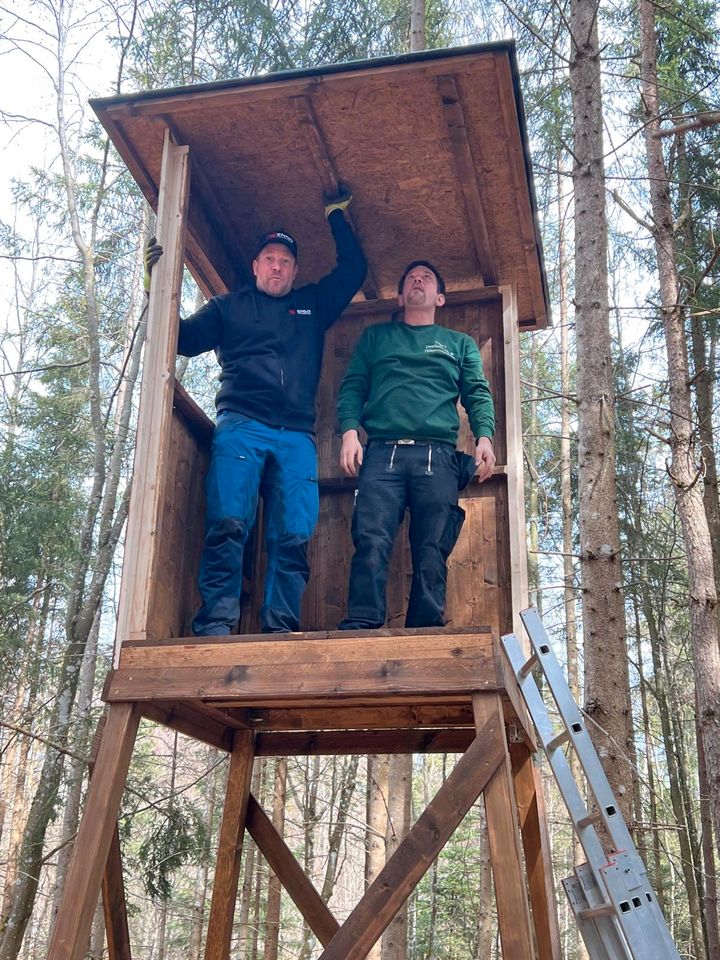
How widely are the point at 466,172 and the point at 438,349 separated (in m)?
0.90

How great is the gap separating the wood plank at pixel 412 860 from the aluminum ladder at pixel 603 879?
44 cm

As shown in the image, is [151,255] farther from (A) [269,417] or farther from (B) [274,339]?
(A) [269,417]

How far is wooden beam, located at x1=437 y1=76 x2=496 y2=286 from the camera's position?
3895 mm

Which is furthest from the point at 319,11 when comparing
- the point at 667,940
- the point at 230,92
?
the point at 667,940

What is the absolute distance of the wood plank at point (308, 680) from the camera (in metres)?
3.11

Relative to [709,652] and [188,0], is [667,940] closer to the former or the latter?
[709,652]

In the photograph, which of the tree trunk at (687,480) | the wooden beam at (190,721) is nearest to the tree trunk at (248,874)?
the tree trunk at (687,480)

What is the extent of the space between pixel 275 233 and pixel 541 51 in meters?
7.12

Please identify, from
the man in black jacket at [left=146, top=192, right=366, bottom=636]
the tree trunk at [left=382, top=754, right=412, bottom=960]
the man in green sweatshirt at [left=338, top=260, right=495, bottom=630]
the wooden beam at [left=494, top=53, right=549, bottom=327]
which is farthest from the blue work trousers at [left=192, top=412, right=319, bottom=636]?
the tree trunk at [left=382, top=754, right=412, bottom=960]

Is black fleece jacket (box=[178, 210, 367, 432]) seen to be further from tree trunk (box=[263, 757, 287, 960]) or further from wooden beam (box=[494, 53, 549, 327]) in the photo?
tree trunk (box=[263, 757, 287, 960])

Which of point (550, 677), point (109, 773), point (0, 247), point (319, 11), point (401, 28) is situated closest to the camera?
point (109, 773)

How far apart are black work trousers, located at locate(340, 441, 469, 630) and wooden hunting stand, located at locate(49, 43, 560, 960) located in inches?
11.4

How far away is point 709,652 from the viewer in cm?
752

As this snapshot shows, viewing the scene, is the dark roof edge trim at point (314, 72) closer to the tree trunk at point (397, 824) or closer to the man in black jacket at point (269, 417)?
the man in black jacket at point (269, 417)
